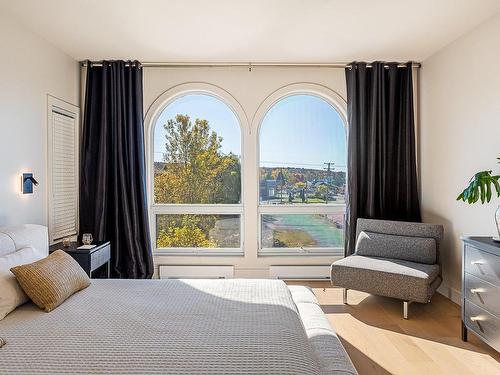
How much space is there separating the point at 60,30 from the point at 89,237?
6.31 feet

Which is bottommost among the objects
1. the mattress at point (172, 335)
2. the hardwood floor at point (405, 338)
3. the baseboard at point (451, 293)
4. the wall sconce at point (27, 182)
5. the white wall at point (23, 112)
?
the hardwood floor at point (405, 338)

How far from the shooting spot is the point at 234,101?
433cm

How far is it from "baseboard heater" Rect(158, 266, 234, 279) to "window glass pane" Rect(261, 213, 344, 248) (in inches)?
22.5

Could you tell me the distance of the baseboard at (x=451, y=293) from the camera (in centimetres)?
360

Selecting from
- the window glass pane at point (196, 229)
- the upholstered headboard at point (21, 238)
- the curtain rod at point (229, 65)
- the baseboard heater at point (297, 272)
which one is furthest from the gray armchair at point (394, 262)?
the upholstered headboard at point (21, 238)

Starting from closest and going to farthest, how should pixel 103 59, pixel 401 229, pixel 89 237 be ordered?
pixel 89 237 < pixel 401 229 < pixel 103 59

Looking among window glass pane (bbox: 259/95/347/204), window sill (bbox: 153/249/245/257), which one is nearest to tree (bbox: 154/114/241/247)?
window sill (bbox: 153/249/245/257)

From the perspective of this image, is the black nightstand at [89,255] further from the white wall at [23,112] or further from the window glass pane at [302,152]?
the window glass pane at [302,152]

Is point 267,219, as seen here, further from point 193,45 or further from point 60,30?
point 60,30

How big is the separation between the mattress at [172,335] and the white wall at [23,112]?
131 cm

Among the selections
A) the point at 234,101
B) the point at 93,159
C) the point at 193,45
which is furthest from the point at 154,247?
the point at 193,45

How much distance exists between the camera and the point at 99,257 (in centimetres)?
354

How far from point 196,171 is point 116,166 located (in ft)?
2.97

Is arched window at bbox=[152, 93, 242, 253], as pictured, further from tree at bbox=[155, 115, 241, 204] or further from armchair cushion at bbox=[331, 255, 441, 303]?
armchair cushion at bbox=[331, 255, 441, 303]
